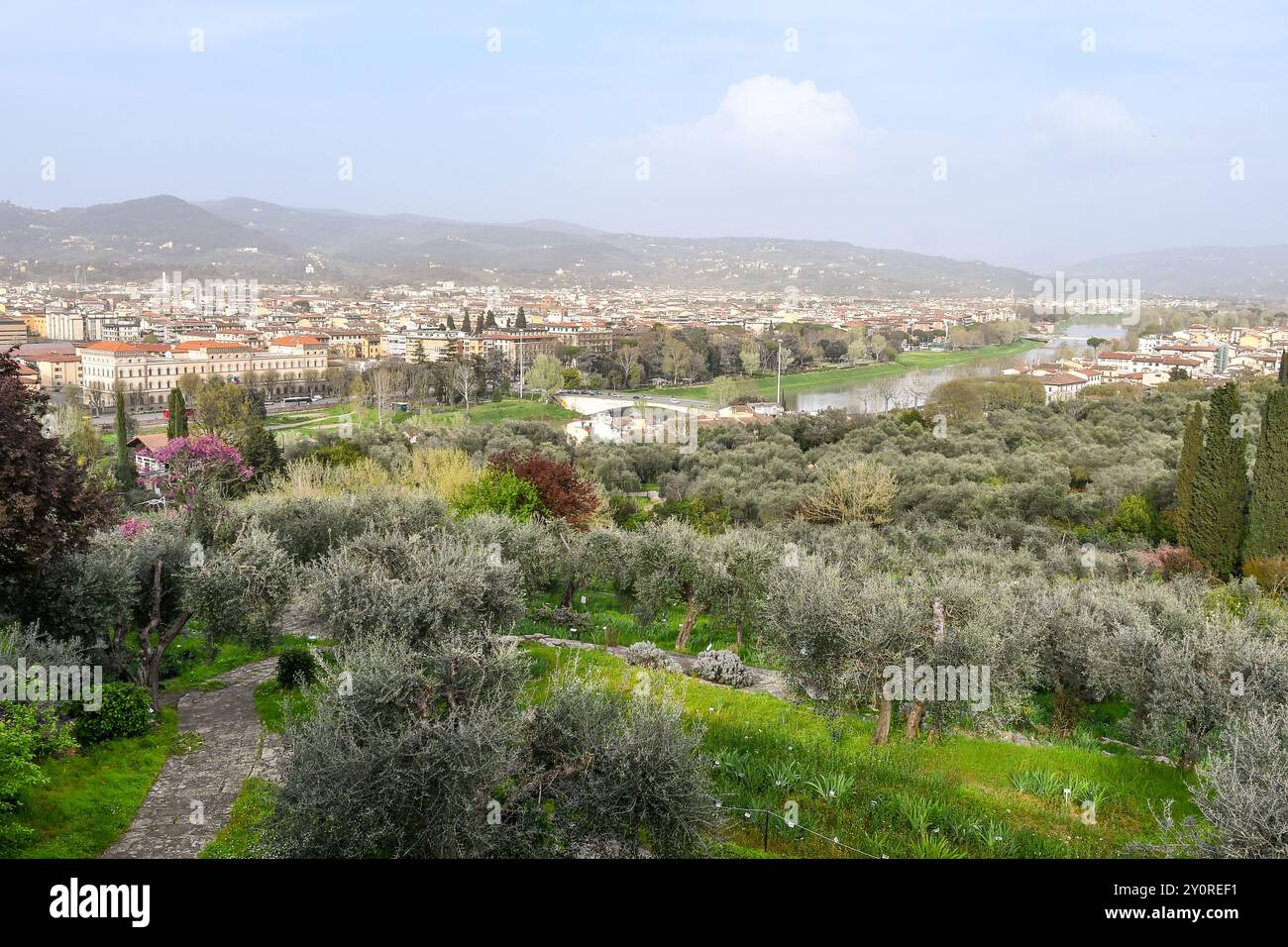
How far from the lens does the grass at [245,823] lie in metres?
7.44

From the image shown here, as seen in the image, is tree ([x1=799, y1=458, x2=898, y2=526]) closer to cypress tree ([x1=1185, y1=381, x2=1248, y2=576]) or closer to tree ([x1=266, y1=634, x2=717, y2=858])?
cypress tree ([x1=1185, y1=381, x2=1248, y2=576])

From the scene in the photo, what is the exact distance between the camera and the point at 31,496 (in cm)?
980

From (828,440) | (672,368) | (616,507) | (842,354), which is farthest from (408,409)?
(842,354)

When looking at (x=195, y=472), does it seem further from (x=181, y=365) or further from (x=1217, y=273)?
(x=1217, y=273)

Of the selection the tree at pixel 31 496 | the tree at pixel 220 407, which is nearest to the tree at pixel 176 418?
the tree at pixel 220 407

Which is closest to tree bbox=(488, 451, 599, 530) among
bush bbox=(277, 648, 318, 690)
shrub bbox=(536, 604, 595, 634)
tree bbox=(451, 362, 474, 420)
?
shrub bbox=(536, 604, 595, 634)

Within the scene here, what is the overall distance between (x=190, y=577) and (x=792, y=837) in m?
7.67

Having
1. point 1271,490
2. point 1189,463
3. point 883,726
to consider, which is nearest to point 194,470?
point 883,726

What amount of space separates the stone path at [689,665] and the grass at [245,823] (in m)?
4.03

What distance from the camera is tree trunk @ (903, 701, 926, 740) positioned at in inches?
385

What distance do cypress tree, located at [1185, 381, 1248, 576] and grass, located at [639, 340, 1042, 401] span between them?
46.6 m

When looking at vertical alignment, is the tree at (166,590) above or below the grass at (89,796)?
above

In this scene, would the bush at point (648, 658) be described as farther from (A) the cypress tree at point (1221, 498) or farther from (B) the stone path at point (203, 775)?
(A) the cypress tree at point (1221, 498)
